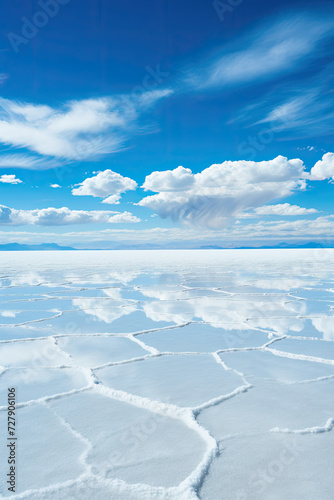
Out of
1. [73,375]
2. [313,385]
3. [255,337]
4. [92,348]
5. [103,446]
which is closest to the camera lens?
[103,446]

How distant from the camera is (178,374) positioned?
2490mm

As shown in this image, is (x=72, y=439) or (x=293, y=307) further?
(x=293, y=307)

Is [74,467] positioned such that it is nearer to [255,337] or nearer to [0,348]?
[0,348]

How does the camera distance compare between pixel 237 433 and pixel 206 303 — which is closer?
pixel 237 433

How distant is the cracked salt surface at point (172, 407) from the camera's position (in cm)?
133

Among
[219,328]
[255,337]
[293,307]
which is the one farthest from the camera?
[293,307]

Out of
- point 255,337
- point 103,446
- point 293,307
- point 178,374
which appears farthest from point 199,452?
point 293,307

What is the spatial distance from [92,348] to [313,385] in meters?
1.85

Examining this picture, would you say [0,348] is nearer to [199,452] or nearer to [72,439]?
[72,439]

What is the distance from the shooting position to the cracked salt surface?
1.33 metres

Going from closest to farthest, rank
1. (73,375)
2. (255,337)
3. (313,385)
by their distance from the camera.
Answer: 1. (313,385)
2. (73,375)
3. (255,337)

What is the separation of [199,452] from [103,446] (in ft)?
1.41

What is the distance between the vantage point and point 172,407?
1.92 m

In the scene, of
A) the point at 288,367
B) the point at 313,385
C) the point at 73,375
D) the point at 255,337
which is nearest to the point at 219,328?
the point at 255,337
